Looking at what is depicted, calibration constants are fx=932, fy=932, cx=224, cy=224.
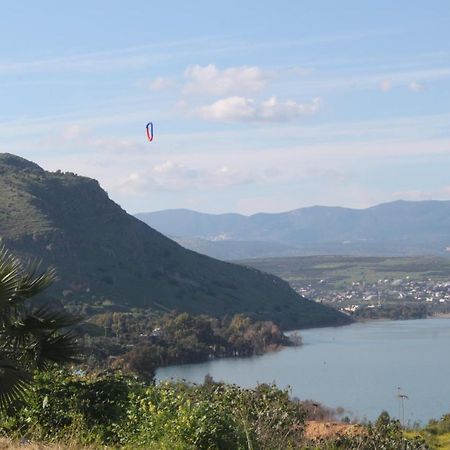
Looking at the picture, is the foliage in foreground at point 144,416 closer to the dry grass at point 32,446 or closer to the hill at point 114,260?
the dry grass at point 32,446

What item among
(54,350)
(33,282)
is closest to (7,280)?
(33,282)

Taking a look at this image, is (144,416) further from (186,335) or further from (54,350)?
(186,335)

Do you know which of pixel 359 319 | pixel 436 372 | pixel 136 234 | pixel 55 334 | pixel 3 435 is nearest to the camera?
pixel 3 435

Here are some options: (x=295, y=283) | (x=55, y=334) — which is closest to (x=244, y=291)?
(x=295, y=283)

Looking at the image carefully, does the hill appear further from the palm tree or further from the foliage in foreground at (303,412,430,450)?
the palm tree

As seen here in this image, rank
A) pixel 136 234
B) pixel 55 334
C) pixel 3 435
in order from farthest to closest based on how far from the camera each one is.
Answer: pixel 136 234
pixel 55 334
pixel 3 435

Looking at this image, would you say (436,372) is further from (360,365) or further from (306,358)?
(306,358)
